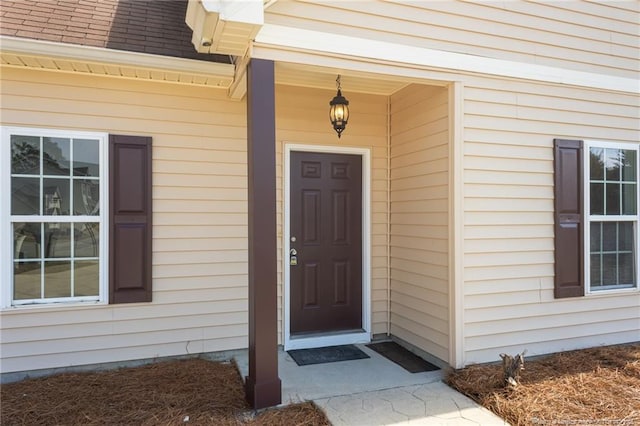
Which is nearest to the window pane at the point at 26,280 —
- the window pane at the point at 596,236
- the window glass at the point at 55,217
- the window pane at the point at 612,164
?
the window glass at the point at 55,217

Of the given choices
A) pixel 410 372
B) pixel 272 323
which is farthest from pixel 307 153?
pixel 410 372

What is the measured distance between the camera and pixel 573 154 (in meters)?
4.04

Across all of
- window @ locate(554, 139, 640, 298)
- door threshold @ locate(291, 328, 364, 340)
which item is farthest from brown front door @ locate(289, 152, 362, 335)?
window @ locate(554, 139, 640, 298)

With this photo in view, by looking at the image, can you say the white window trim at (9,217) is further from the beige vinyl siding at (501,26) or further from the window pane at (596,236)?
the window pane at (596,236)

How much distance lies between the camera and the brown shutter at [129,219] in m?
3.63

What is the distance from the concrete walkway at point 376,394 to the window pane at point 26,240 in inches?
76.9

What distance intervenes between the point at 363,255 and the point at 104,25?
3.26 metres

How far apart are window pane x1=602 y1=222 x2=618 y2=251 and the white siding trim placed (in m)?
1.79

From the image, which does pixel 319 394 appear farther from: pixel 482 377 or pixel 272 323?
pixel 482 377

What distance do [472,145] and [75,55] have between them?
3339mm

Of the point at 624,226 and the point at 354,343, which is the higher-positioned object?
the point at 624,226

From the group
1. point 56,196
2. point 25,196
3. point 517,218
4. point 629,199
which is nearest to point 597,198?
point 629,199

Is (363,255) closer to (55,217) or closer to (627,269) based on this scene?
(627,269)

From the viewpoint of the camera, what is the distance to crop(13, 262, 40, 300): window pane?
11.2 feet
